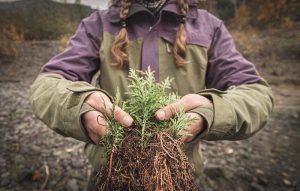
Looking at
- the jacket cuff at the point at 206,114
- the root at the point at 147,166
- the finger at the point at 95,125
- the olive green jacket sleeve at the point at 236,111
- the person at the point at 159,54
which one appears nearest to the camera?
the root at the point at 147,166

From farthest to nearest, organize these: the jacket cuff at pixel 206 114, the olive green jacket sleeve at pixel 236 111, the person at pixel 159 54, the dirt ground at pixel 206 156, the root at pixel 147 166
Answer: the dirt ground at pixel 206 156
the person at pixel 159 54
the olive green jacket sleeve at pixel 236 111
the jacket cuff at pixel 206 114
the root at pixel 147 166

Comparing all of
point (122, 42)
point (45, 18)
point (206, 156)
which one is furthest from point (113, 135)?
point (45, 18)

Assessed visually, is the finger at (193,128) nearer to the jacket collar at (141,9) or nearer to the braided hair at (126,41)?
the braided hair at (126,41)

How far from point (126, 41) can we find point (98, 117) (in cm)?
121

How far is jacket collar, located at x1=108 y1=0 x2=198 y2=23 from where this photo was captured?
2754 mm

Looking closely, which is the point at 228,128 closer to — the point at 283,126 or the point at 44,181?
the point at 44,181

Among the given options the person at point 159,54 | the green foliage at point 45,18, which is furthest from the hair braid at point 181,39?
the green foliage at point 45,18

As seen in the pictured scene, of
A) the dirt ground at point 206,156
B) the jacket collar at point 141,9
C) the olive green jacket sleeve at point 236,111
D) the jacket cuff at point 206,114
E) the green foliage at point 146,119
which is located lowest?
the dirt ground at point 206,156

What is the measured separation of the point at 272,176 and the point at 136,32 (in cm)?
409

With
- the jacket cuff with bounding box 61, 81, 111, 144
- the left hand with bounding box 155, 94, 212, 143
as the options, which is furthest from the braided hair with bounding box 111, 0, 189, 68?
the left hand with bounding box 155, 94, 212, 143

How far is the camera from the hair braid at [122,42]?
2721 mm

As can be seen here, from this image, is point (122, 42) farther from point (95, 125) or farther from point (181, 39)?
point (95, 125)

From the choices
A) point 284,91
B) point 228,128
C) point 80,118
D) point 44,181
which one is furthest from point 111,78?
A: point 284,91

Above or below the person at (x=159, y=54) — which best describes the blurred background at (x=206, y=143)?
below
